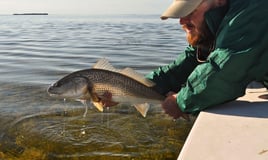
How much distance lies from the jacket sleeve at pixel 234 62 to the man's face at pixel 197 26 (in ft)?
1.51

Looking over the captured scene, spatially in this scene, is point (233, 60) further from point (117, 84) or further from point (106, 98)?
point (106, 98)

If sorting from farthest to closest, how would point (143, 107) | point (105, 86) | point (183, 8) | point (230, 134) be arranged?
point (143, 107) → point (105, 86) → point (183, 8) → point (230, 134)

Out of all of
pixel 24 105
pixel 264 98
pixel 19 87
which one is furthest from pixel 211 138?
pixel 19 87

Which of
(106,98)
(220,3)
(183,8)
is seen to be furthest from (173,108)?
(220,3)

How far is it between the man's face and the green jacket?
1.17 feet

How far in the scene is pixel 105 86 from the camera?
4.28 metres

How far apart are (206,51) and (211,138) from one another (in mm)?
1723

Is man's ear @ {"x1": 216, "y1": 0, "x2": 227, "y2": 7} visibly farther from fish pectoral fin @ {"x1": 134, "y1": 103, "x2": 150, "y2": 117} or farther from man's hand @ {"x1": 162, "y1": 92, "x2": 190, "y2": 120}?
fish pectoral fin @ {"x1": 134, "y1": 103, "x2": 150, "y2": 117}

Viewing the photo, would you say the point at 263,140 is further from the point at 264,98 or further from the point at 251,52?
the point at 264,98

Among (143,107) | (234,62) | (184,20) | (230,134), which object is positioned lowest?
(143,107)

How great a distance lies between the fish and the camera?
4.24 m

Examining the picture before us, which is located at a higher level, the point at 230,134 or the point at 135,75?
the point at 230,134

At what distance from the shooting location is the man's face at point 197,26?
3.89 metres

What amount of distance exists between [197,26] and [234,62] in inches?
33.0
